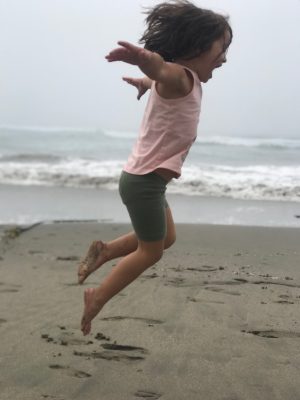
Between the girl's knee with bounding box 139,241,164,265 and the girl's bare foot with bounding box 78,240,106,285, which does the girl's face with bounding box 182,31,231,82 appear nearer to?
the girl's knee with bounding box 139,241,164,265

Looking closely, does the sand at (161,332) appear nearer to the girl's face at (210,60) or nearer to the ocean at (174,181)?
the girl's face at (210,60)

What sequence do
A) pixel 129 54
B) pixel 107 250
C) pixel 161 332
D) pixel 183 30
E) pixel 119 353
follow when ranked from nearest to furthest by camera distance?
pixel 129 54 → pixel 183 30 → pixel 107 250 → pixel 119 353 → pixel 161 332

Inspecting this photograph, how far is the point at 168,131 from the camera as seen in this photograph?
2795 millimetres

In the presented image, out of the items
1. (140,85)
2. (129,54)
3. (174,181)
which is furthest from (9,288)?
(174,181)

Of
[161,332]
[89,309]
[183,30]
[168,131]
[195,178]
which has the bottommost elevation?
[161,332]

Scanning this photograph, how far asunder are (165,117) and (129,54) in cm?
43

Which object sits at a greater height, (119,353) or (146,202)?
(146,202)

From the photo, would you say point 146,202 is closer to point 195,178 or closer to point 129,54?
point 129,54

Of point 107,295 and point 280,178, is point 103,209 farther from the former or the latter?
point 107,295

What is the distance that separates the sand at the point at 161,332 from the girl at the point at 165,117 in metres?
0.40

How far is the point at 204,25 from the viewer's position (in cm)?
276

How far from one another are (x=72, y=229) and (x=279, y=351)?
16.2ft

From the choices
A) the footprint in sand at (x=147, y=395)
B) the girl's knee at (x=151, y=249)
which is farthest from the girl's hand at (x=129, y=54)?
the footprint in sand at (x=147, y=395)

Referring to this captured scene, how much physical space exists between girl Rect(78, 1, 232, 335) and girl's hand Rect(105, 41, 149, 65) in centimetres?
19
